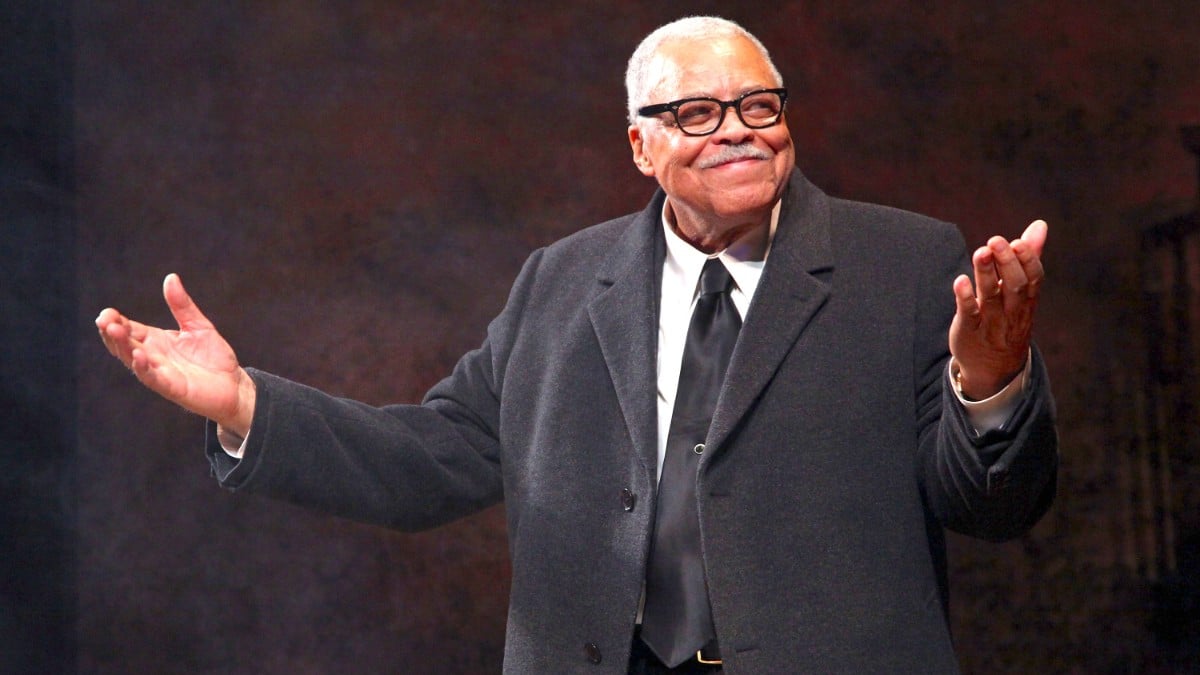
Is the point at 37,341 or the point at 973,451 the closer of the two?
the point at 973,451

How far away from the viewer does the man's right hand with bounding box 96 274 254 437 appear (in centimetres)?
142

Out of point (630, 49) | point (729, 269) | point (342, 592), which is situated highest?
point (630, 49)

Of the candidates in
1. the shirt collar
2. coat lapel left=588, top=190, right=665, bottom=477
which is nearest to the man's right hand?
coat lapel left=588, top=190, right=665, bottom=477

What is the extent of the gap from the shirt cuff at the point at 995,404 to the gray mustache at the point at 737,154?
380mm

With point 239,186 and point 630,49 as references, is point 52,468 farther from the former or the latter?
point 630,49

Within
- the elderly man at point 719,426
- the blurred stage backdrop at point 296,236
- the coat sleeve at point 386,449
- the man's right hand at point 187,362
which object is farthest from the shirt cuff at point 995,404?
the blurred stage backdrop at point 296,236

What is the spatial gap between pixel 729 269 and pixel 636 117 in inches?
10.0

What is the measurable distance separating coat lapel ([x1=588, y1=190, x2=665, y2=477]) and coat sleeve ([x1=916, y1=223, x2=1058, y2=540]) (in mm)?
312

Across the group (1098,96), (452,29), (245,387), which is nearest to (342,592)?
(245,387)

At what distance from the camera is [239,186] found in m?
2.35

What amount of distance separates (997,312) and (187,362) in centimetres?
90

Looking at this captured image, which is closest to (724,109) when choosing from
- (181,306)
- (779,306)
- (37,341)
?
(779,306)

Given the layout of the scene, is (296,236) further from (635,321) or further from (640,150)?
(635,321)

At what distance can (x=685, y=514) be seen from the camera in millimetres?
1484
